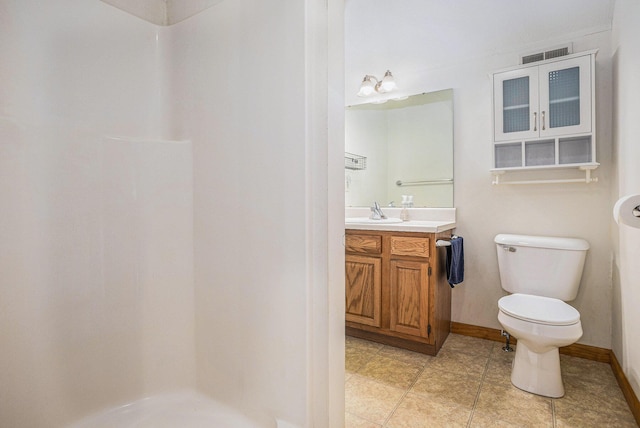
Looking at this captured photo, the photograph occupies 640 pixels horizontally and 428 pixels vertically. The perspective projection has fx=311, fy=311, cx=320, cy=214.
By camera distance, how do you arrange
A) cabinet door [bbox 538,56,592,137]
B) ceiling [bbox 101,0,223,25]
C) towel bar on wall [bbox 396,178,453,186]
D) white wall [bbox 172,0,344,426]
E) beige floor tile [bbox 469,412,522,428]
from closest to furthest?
white wall [bbox 172,0,344,426], ceiling [bbox 101,0,223,25], beige floor tile [bbox 469,412,522,428], cabinet door [bbox 538,56,592,137], towel bar on wall [bbox 396,178,453,186]

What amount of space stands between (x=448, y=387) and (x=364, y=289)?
0.78 m

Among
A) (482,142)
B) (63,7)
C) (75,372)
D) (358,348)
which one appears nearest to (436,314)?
(358,348)

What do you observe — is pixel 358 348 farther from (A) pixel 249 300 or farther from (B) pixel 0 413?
(B) pixel 0 413

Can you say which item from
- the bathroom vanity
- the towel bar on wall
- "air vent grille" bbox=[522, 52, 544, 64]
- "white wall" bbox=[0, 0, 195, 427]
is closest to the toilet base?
the bathroom vanity

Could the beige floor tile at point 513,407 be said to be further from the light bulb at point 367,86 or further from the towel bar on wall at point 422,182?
the light bulb at point 367,86

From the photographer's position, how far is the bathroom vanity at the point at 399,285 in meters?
2.05

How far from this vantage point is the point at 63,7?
1093 millimetres

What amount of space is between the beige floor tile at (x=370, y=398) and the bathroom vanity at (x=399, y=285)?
18.7 inches

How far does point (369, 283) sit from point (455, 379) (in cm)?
77

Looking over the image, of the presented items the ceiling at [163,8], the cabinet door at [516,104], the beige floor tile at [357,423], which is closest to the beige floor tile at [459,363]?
the beige floor tile at [357,423]

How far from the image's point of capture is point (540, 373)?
1.68 metres

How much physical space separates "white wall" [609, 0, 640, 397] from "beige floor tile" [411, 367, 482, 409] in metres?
0.71

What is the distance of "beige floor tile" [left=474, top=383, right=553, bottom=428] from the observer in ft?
4.85

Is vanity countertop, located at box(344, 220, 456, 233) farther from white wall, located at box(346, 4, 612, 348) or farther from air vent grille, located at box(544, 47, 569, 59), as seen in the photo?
air vent grille, located at box(544, 47, 569, 59)
